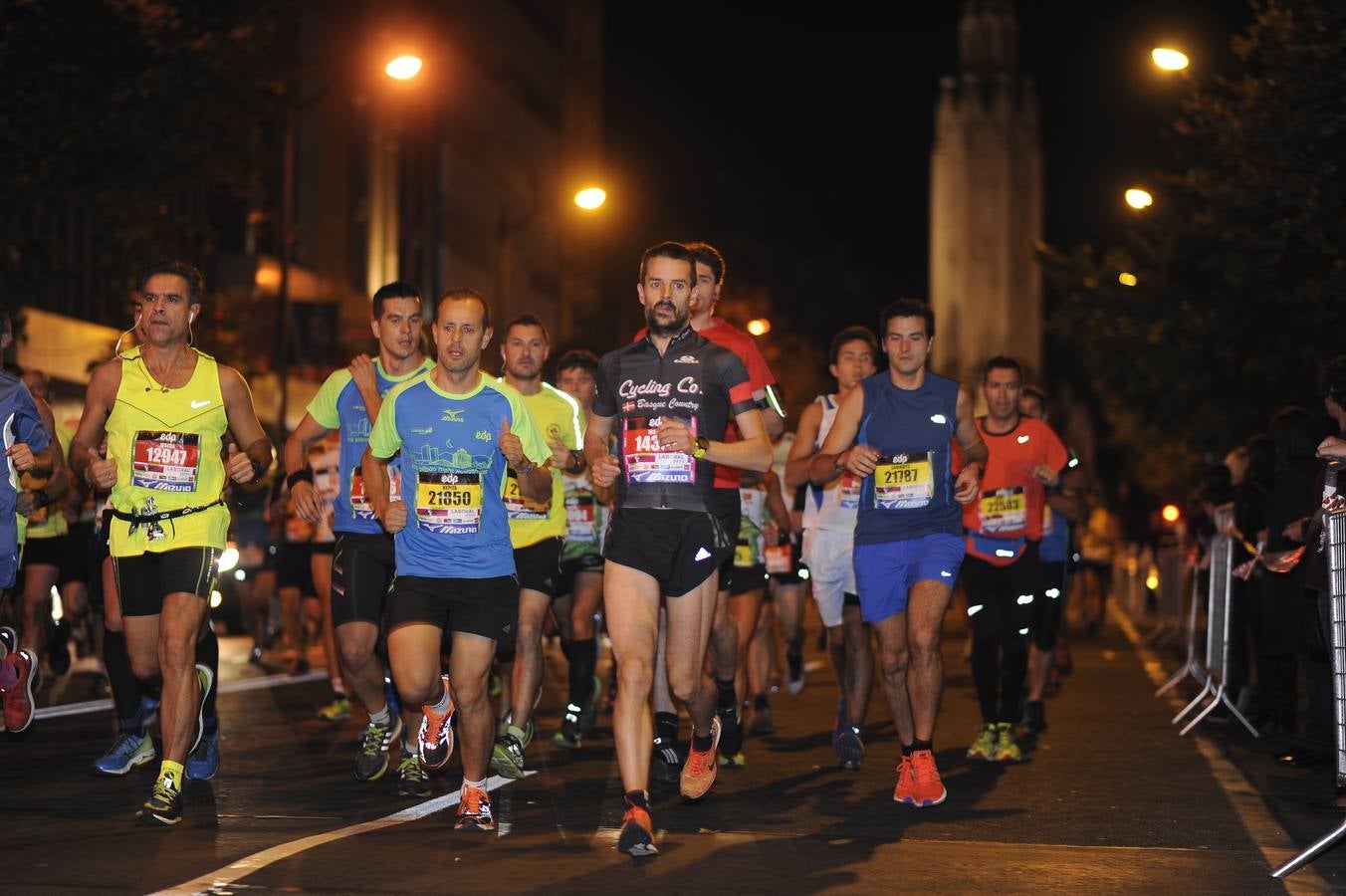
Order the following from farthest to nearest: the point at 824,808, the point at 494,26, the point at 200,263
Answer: the point at 494,26
the point at 200,263
the point at 824,808

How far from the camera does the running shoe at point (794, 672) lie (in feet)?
45.6

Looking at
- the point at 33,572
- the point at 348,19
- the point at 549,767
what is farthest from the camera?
the point at 348,19

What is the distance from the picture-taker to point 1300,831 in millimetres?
7941

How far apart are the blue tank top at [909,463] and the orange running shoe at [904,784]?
1019 mm

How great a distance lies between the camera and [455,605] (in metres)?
7.80

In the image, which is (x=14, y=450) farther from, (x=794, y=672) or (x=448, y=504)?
(x=794, y=672)

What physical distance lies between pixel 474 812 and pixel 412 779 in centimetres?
115

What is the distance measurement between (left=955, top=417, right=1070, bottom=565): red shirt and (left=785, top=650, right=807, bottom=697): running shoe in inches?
110

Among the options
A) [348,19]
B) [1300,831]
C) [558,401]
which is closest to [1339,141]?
[558,401]

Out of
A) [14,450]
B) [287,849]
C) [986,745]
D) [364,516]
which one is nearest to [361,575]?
[364,516]

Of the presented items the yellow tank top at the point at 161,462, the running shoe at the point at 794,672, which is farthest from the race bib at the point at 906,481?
the running shoe at the point at 794,672

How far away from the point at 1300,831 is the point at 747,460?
8.84 feet

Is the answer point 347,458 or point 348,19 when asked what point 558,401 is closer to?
point 347,458

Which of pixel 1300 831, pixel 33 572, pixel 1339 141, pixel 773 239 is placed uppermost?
pixel 773 239
